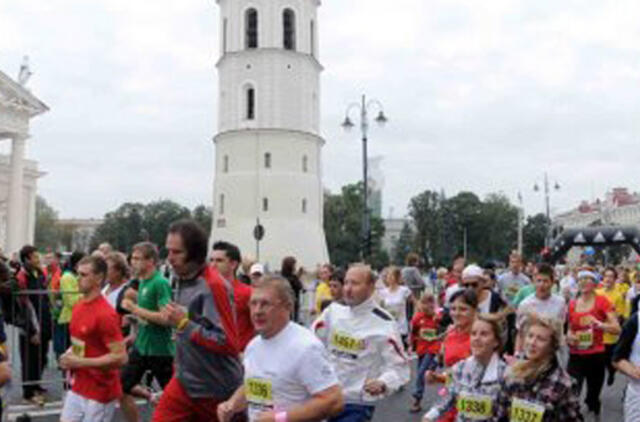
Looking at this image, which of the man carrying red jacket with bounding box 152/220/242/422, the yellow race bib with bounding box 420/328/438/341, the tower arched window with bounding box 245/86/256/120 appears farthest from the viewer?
the tower arched window with bounding box 245/86/256/120

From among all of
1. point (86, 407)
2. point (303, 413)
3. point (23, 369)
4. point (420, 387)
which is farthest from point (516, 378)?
point (23, 369)

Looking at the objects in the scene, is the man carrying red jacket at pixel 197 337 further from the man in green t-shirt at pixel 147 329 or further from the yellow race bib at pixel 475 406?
the man in green t-shirt at pixel 147 329

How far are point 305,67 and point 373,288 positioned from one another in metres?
55.5

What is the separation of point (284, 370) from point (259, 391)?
0.20m

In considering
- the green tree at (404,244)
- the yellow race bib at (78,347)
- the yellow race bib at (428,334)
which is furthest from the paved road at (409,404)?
the green tree at (404,244)

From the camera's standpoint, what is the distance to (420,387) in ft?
35.0

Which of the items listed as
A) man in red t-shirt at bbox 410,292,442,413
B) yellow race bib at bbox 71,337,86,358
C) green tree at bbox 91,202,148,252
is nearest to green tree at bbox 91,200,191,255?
green tree at bbox 91,202,148,252

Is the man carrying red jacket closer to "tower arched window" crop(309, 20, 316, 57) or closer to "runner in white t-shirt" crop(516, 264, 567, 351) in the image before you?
"runner in white t-shirt" crop(516, 264, 567, 351)

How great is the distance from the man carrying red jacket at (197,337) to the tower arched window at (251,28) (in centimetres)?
5659

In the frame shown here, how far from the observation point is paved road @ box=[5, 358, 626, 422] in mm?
9703

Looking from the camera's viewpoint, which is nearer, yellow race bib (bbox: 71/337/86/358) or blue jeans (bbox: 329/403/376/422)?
blue jeans (bbox: 329/403/376/422)

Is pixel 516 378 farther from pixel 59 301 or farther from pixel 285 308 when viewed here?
pixel 59 301

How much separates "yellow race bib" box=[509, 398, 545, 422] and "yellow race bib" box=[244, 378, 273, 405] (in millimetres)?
1424

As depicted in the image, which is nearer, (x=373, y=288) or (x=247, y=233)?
(x=373, y=288)
